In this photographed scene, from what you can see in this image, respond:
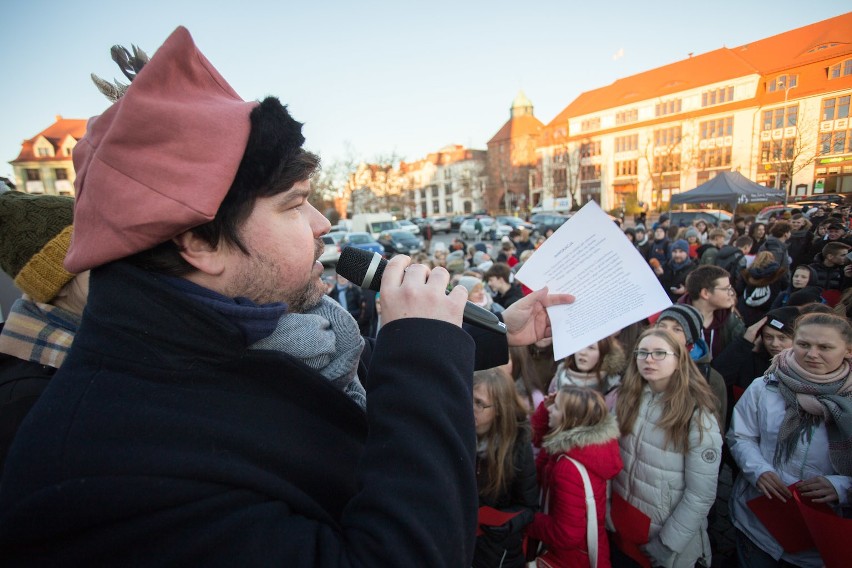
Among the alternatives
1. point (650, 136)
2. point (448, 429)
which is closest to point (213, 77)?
point (448, 429)

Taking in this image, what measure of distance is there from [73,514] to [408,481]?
1.77 feet

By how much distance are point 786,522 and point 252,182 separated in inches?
130

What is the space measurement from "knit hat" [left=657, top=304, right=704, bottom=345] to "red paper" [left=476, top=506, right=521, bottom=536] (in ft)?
7.18

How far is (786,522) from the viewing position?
2.45 metres

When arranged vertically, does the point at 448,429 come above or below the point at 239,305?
below

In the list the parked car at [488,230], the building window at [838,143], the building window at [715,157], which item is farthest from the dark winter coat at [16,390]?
the building window at [715,157]

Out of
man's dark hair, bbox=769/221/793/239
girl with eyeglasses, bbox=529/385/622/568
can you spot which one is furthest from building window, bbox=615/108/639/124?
girl with eyeglasses, bbox=529/385/622/568

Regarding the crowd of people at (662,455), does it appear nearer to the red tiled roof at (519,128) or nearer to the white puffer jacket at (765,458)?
the white puffer jacket at (765,458)

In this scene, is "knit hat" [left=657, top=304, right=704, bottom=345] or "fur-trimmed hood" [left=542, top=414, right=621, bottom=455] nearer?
"fur-trimmed hood" [left=542, top=414, right=621, bottom=455]

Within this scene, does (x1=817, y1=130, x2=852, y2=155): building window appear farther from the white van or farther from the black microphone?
the black microphone

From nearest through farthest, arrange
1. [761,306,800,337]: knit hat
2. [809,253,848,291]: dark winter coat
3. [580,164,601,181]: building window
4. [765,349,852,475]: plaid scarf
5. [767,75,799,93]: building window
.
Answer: [765,349,852,475]: plaid scarf < [761,306,800,337]: knit hat < [809,253,848,291]: dark winter coat < [767,75,799,93]: building window < [580,164,601,181]: building window

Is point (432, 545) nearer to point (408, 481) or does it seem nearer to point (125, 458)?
point (408, 481)

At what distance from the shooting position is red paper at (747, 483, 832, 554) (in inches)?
93.4

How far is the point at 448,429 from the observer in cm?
87
